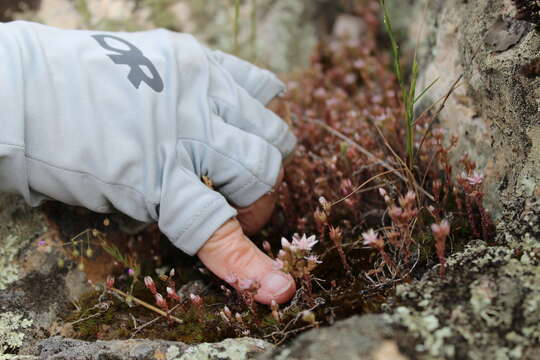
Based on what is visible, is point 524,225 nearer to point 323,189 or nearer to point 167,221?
point 323,189

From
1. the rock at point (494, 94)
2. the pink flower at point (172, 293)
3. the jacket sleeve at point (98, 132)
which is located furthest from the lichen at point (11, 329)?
the rock at point (494, 94)

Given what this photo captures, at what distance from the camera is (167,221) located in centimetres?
260

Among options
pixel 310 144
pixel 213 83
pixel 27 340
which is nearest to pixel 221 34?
pixel 310 144

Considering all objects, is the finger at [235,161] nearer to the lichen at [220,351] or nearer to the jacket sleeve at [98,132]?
the jacket sleeve at [98,132]

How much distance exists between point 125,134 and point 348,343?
57.5 inches

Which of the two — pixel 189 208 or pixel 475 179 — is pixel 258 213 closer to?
pixel 189 208

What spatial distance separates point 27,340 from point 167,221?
0.86m

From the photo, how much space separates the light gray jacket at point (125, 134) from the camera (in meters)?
2.47

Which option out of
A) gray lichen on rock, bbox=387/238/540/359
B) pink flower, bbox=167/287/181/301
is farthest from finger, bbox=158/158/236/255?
gray lichen on rock, bbox=387/238/540/359

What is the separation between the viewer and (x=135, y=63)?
2699mm

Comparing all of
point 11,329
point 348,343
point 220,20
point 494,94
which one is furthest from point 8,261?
point 220,20

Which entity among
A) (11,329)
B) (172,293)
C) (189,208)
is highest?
(189,208)

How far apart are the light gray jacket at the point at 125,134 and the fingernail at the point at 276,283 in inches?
14.0

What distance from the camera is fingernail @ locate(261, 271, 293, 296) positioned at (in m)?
2.43
